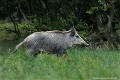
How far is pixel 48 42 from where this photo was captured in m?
14.3

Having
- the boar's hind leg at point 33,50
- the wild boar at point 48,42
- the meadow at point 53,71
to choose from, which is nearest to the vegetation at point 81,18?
the wild boar at point 48,42

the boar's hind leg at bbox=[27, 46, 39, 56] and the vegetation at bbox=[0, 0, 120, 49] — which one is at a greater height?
the boar's hind leg at bbox=[27, 46, 39, 56]

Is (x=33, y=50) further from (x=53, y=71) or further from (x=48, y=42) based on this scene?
(x=53, y=71)

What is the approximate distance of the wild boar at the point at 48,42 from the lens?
46.1ft

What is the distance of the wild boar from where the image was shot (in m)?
14.1

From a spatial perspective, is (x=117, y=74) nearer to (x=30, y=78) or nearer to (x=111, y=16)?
(x=30, y=78)

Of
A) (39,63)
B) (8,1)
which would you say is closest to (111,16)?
(8,1)

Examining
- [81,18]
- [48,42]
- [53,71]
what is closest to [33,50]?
[48,42]

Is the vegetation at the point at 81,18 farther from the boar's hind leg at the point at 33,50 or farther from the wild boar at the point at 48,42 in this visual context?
the boar's hind leg at the point at 33,50

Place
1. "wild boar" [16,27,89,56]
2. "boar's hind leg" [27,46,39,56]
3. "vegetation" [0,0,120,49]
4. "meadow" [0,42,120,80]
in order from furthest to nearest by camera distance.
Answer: "vegetation" [0,0,120,49] → "wild boar" [16,27,89,56] → "boar's hind leg" [27,46,39,56] → "meadow" [0,42,120,80]

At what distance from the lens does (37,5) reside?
101 ft

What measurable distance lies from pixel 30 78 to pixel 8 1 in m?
24.3

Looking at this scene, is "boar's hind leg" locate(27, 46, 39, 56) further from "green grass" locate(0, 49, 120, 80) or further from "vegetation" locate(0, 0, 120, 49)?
"vegetation" locate(0, 0, 120, 49)

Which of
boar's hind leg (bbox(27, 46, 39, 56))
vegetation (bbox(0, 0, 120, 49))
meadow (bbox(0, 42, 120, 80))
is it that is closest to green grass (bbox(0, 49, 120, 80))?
meadow (bbox(0, 42, 120, 80))
